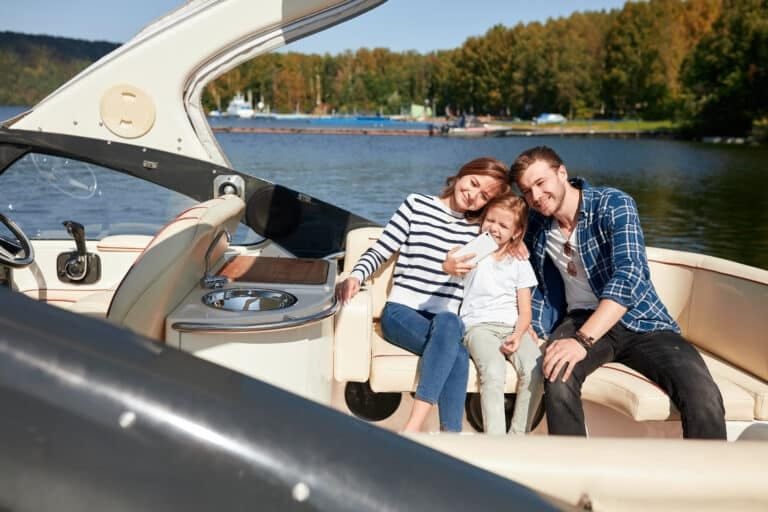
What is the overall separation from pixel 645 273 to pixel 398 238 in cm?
104

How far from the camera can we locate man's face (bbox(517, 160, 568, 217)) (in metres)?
2.92

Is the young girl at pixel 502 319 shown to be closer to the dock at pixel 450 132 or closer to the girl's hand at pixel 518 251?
the girl's hand at pixel 518 251

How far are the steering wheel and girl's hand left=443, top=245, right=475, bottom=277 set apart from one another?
1.57 m

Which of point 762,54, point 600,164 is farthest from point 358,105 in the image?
point 600,164

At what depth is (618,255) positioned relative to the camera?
2822mm

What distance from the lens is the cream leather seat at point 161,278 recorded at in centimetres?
234

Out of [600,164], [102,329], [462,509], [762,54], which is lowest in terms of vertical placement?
[600,164]

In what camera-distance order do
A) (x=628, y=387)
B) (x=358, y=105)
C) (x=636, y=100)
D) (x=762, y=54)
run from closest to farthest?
1. (x=628, y=387)
2. (x=762, y=54)
3. (x=636, y=100)
4. (x=358, y=105)

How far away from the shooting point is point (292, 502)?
2.06ft

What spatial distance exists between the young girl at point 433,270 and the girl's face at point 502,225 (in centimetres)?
10

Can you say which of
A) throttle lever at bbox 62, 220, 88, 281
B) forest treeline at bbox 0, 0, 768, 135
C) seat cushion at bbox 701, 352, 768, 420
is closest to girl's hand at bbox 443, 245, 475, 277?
seat cushion at bbox 701, 352, 768, 420

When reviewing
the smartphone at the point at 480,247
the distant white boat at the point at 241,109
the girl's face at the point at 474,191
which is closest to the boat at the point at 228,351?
the smartphone at the point at 480,247

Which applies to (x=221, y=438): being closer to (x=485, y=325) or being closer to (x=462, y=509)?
(x=462, y=509)

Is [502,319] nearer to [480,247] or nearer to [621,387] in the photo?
[480,247]
